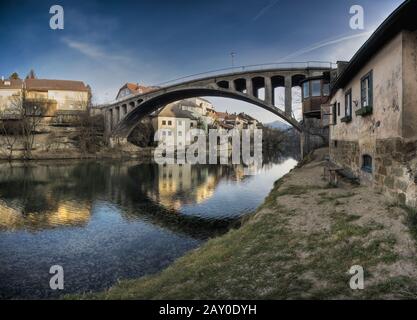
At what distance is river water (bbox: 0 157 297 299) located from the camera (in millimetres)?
10602

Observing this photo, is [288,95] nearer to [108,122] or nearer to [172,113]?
[108,122]

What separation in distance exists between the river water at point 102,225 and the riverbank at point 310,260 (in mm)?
3214

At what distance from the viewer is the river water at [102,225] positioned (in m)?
10.6

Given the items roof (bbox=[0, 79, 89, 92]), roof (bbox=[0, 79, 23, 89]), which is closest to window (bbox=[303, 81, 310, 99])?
roof (bbox=[0, 79, 89, 92])

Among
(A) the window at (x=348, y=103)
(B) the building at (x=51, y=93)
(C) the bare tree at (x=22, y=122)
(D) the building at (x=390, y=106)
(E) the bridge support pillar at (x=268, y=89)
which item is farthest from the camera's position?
(B) the building at (x=51, y=93)

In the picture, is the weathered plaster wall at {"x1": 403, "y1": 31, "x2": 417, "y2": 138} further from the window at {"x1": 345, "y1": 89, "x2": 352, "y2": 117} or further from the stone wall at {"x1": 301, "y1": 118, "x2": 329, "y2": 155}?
the stone wall at {"x1": 301, "y1": 118, "x2": 329, "y2": 155}

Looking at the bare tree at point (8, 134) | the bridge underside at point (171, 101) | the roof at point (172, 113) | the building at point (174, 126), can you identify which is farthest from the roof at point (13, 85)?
the roof at point (172, 113)

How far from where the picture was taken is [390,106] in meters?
9.34

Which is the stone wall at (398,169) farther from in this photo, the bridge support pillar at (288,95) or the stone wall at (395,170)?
the bridge support pillar at (288,95)

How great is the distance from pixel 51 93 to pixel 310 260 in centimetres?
8719

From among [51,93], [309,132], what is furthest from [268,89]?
[51,93]
